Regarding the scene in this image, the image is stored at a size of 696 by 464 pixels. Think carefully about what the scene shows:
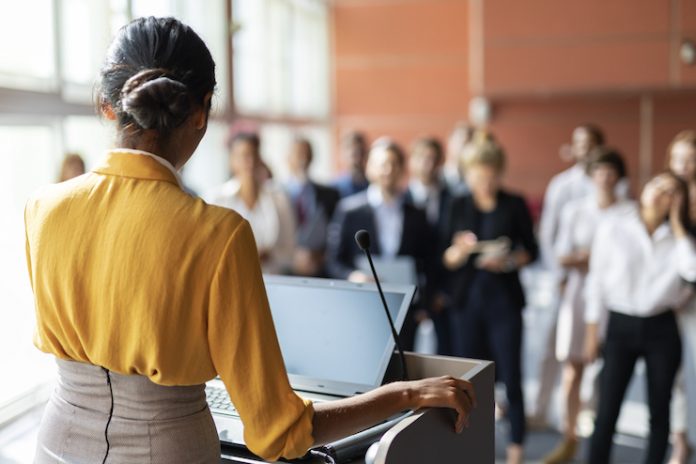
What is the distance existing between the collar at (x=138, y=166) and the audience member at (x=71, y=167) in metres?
1.66

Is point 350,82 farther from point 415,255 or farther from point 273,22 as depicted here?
point 415,255

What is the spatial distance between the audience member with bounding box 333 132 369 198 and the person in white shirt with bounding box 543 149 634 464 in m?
1.74

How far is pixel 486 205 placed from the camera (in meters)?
3.39

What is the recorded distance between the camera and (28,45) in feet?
8.75

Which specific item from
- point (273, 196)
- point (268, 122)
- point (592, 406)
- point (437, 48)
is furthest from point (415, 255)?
point (437, 48)

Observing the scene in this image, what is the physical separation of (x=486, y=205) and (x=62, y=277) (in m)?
2.56

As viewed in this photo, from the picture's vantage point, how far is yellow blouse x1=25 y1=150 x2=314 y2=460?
100 centimetres

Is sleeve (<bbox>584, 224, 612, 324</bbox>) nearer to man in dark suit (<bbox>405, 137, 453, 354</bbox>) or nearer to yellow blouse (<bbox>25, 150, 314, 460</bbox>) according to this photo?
man in dark suit (<bbox>405, 137, 453, 354</bbox>)

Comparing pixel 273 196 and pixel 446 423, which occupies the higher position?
pixel 273 196

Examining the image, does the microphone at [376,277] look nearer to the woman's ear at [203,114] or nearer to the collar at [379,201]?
the woman's ear at [203,114]

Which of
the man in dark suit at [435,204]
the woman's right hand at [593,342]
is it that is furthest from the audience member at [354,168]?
the woman's right hand at [593,342]

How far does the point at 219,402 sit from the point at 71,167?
4.82ft

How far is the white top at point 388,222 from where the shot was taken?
3.48 meters

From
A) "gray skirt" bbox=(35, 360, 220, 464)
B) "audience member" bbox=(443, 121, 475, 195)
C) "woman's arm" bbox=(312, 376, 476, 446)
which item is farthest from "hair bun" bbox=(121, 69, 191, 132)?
"audience member" bbox=(443, 121, 475, 195)
